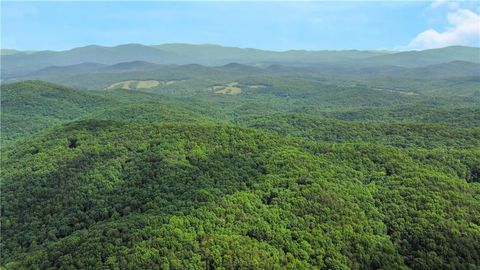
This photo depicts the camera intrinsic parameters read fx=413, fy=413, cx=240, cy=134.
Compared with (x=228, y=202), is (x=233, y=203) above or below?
below

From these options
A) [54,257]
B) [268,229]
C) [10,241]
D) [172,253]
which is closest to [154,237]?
[172,253]

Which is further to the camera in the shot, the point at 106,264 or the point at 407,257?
the point at 407,257

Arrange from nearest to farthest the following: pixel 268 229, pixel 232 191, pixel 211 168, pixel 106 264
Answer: pixel 106 264, pixel 268 229, pixel 232 191, pixel 211 168

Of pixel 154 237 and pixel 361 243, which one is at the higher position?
pixel 154 237

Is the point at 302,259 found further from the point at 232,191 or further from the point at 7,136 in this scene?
the point at 7,136

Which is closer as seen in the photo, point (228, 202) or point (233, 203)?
point (228, 202)

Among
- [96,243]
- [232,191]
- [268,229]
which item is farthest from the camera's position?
[232,191]

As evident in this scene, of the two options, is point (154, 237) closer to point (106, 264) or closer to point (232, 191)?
point (106, 264)
